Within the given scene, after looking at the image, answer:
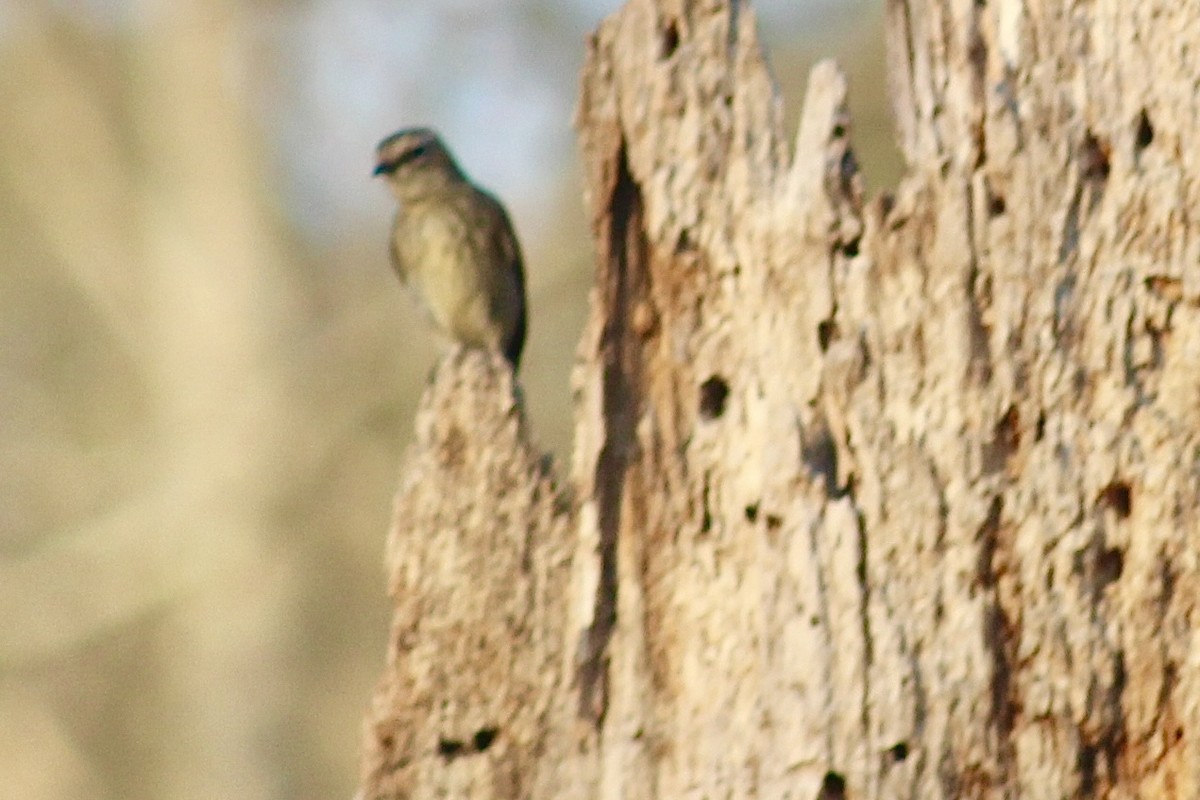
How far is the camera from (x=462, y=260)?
21.1 feet

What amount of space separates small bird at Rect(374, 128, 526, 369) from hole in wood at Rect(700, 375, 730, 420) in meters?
2.43

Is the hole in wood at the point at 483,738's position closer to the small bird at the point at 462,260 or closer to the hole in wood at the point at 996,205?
the hole in wood at the point at 996,205

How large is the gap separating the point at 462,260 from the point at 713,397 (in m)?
2.65

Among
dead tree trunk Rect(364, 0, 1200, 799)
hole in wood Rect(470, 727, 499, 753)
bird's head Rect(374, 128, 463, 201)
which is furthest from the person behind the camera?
bird's head Rect(374, 128, 463, 201)

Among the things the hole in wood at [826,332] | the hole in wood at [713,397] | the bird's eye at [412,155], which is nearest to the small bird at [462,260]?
the bird's eye at [412,155]

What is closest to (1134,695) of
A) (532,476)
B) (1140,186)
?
(1140,186)

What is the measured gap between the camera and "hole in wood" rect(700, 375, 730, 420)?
3.87 metres

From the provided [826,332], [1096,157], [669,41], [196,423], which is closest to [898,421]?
[826,332]

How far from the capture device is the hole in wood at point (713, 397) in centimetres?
387

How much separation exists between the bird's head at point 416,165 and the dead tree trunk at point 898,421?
107 inches

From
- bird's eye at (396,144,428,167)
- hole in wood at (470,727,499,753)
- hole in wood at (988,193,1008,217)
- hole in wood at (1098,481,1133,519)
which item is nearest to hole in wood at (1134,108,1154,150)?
hole in wood at (988,193,1008,217)

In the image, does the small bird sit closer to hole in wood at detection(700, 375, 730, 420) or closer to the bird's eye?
the bird's eye

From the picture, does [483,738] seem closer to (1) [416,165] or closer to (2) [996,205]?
(2) [996,205]

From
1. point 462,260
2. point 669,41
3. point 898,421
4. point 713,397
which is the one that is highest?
point 462,260
